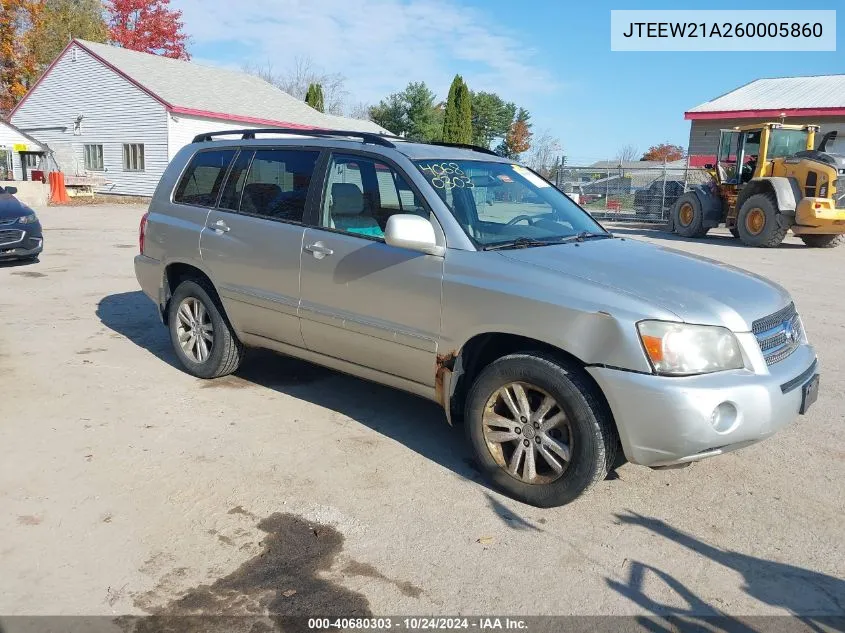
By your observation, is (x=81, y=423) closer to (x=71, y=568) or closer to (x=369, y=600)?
(x=71, y=568)

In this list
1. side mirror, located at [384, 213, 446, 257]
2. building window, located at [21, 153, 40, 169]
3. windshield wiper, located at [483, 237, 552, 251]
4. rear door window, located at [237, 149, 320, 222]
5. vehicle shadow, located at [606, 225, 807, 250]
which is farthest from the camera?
building window, located at [21, 153, 40, 169]

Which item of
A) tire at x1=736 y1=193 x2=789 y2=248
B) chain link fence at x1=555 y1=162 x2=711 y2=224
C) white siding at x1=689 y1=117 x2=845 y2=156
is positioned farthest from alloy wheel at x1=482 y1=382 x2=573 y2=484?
white siding at x1=689 y1=117 x2=845 y2=156

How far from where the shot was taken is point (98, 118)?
101ft

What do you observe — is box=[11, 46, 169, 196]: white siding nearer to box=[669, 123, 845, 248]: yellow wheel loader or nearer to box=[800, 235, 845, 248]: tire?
box=[669, 123, 845, 248]: yellow wheel loader

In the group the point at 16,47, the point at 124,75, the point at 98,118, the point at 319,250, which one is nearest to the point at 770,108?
the point at 124,75

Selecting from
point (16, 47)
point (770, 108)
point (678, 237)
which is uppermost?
point (16, 47)

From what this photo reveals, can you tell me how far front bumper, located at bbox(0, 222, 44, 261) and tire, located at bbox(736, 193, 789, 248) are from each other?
14776mm

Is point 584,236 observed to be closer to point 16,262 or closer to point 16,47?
point 16,262

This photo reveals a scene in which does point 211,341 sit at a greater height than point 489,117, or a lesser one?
lesser

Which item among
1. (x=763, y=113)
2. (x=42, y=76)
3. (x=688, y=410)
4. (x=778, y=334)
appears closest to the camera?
(x=688, y=410)

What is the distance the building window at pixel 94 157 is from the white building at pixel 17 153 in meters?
2.23

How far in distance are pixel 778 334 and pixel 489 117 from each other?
5882 cm

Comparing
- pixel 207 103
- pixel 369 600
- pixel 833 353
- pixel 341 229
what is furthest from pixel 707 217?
pixel 207 103

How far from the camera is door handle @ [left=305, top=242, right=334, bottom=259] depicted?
4.48m
